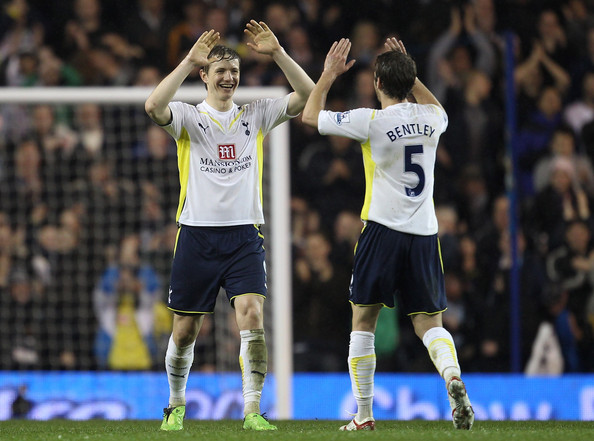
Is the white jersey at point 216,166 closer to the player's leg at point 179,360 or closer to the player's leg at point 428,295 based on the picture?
the player's leg at point 179,360

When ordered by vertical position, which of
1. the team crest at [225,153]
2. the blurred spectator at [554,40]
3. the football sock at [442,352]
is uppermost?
the blurred spectator at [554,40]

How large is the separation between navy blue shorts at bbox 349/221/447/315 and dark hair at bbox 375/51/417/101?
2.65 feet

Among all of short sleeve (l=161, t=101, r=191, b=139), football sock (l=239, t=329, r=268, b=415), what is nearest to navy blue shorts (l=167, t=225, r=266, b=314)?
Answer: football sock (l=239, t=329, r=268, b=415)

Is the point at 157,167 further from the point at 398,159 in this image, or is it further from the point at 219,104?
the point at 398,159

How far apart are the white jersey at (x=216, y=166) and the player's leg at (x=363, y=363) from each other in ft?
3.20

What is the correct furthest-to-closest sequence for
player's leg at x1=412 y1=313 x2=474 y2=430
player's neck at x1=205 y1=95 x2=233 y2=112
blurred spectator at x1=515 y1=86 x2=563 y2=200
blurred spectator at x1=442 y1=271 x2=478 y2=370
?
blurred spectator at x1=515 y1=86 x2=563 y2=200 → blurred spectator at x1=442 y1=271 x2=478 y2=370 → player's neck at x1=205 y1=95 x2=233 y2=112 → player's leg at x1=412 y1=313 x2=474 y2=430

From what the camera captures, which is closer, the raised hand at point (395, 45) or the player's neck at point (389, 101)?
the player's neck at point (389, 101)

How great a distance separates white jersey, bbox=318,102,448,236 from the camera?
6.46 m

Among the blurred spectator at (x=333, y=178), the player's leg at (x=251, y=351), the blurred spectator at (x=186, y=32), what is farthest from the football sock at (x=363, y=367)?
the blurred spectator at (x=186, y=32)

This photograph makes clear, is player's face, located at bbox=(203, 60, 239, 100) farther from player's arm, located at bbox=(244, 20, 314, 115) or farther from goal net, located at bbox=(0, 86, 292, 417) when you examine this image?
goal net, located at bbox=(0, 86, 292, 417)

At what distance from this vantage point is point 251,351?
6.70m

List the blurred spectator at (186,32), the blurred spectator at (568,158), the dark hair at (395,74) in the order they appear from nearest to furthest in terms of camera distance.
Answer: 1. the dark hair at (395,74)
2. the blurred spectator at (568,158)
3. the blurred spectator at (186,32)

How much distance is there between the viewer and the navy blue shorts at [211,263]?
6.84 m

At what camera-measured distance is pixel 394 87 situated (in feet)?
21.4
